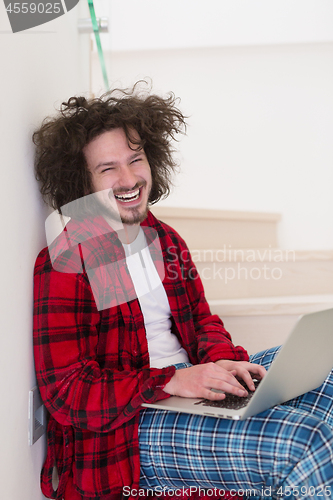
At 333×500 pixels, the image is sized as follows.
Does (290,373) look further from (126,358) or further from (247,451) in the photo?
(126,358)

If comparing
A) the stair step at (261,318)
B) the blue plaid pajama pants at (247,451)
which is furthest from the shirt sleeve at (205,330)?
the blue plaid pajama pants at (247,451)

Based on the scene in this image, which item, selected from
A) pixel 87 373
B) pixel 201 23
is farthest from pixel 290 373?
pixel 201 23

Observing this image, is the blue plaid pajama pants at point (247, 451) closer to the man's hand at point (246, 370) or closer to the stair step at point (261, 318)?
the man's hand at point (246, 370)

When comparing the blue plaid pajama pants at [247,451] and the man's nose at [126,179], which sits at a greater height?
the man's nose at [126,179]

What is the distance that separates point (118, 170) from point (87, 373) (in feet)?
1.92

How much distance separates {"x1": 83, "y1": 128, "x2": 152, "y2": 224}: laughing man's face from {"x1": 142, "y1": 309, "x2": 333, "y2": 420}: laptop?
562mm

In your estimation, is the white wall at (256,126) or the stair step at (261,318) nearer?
the stair step at (261,318)

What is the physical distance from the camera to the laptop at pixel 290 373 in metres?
0.75

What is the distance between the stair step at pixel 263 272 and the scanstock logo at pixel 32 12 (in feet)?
3.14

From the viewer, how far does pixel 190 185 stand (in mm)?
2965

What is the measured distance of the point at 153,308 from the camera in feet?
4.02

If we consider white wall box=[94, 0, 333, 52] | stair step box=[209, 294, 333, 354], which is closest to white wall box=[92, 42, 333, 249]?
white wall box=[94, 0, 333, 52]

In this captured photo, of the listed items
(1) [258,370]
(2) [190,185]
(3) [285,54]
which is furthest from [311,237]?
(1) [258,370]

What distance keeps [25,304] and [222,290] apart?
95 centimetres
